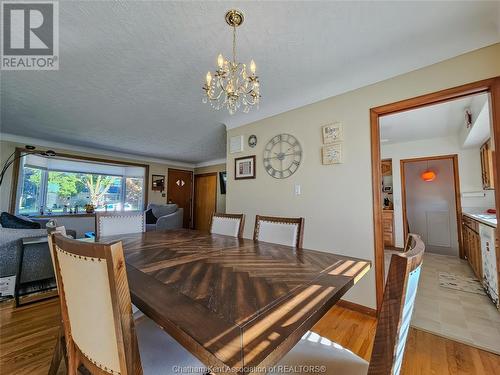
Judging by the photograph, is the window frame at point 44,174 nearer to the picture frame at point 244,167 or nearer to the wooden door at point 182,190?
the wooden door at point 182,190

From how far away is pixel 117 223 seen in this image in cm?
211

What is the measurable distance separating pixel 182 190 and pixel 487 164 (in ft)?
22.4

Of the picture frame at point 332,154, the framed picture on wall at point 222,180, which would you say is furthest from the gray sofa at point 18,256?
the framed picture on wall at point 222,180

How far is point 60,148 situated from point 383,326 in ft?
20.3

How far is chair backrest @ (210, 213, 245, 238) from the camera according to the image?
2.01 metres

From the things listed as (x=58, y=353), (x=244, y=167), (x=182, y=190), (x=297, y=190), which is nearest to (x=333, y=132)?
(x=297, y=190)

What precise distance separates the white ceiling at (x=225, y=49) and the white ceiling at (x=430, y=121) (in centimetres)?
98

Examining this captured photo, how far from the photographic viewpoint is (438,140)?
4.08m

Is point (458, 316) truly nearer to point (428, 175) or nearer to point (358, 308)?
point (358, 308)

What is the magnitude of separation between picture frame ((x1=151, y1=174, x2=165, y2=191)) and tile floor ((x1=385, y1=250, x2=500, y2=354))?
5.81 meters

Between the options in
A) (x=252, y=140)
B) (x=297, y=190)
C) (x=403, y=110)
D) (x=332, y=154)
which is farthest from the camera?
(x=252, y=140)

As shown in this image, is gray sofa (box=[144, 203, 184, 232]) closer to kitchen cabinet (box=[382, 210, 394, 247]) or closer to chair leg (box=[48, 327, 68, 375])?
chair leg (box=[48, 327, 68, 375])

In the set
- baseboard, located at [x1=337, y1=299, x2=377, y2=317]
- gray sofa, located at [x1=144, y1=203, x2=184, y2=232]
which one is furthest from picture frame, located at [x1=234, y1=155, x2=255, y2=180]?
gray sofa, located at [x1=144, y1=203, x2=184, y2=232]

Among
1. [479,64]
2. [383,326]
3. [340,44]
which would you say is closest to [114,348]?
[383,326]
